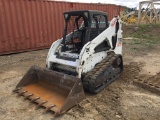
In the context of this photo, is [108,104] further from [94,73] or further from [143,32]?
[143,32]

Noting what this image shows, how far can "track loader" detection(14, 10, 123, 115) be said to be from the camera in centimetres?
402

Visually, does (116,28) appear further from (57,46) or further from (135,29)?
(135,29)

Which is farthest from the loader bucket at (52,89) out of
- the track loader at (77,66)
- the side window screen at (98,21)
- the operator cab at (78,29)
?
the side window screen at (98,21)

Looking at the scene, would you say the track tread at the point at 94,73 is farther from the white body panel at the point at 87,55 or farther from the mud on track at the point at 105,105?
the mud on track at the point at 105,105

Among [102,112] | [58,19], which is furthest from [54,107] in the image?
[58,19]

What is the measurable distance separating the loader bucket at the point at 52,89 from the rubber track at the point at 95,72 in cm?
33

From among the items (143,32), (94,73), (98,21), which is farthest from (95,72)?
(143,32)

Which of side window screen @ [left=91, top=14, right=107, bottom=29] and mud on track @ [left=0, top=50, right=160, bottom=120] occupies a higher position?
side window screen @ [left=91, top=14, right=107, bottom=29]

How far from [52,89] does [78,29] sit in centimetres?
178

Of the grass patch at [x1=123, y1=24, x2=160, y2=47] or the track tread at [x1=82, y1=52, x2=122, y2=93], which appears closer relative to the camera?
the track tread at [x1=82, y1=52, x2=122, y2=93]

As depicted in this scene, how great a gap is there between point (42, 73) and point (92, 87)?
4.09 feet

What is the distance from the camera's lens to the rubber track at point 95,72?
429 cm

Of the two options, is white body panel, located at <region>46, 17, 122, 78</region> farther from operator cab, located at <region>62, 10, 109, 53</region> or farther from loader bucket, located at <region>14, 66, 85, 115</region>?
loader bucket, located at <region>14, 66, 85, 115</region>

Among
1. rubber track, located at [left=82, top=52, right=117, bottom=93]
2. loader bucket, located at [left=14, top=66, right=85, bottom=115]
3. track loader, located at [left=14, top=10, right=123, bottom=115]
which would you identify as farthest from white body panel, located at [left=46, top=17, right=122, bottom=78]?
loader bucket, located at [left=14, top=66, right=85, bottom=115]
